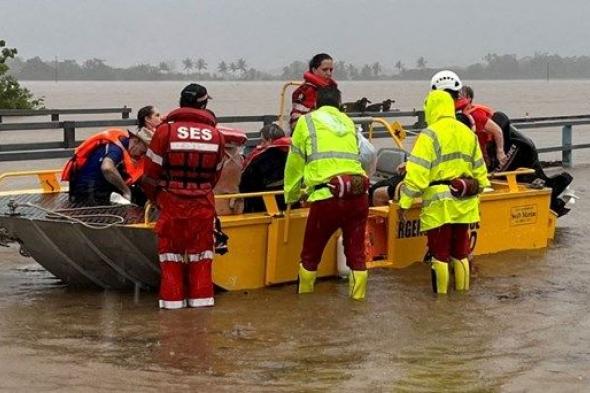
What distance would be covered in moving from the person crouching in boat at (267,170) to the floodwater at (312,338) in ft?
2.40

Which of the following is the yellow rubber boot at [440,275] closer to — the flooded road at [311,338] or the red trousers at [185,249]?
the flooded road at [311,338]

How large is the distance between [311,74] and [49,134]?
24.2 meters

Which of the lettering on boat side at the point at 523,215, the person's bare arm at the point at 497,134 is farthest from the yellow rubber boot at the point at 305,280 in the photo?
the person's bare arm at the point at 497,134

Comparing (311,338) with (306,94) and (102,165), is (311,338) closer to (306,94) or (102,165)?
(102,165)

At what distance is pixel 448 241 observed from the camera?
27.9ft

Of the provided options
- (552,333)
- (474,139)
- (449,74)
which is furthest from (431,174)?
(552,333)

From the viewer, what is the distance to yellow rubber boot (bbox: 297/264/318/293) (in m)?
8.27

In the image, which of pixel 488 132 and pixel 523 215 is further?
pixel 488 132

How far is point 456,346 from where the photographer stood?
6941 millimetres

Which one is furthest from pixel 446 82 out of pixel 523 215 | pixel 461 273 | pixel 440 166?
pixel 523 215

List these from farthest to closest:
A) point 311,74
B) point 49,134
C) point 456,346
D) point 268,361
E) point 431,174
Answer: point 49,134 < point 311,74 < point 431,174 < point 456,346 < point 268,361

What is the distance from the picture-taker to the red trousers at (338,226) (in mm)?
7910

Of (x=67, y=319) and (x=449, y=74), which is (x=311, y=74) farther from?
(x=67, y=319)

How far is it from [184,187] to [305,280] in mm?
1379
